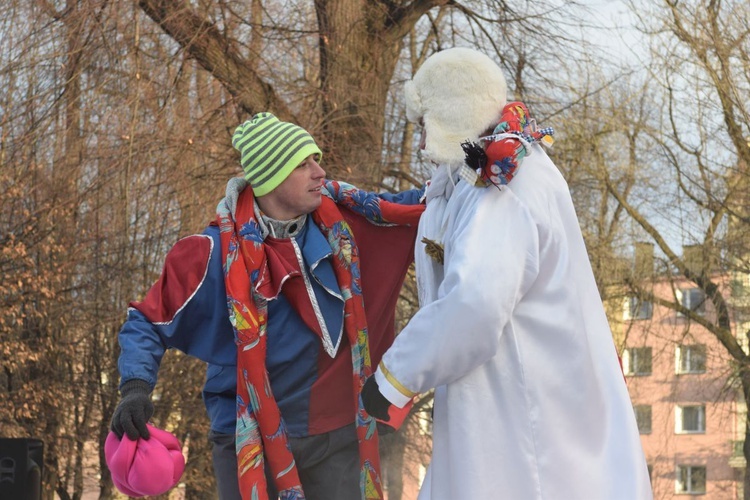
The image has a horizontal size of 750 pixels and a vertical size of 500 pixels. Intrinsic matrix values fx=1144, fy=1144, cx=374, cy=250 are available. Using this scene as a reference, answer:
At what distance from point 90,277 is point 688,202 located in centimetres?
954

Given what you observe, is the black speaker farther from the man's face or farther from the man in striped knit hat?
the man's face

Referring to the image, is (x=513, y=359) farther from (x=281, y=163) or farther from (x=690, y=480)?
(x=690, y=480)

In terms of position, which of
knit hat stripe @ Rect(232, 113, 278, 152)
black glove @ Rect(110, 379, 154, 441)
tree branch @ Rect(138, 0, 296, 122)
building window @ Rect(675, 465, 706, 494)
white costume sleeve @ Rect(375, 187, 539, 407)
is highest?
building window @ Rect(675, 465, 706, 494)

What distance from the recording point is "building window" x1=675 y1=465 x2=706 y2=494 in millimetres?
45562

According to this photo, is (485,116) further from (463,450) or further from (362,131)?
(362,131)

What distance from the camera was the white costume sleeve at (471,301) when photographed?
9.14 ft

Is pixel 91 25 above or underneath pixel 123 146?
above

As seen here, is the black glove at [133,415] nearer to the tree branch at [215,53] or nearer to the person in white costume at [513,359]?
the person in white costume at [513,359]

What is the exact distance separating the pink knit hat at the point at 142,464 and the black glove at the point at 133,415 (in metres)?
0.02

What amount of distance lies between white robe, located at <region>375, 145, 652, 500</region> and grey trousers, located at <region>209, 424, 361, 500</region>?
81 centimetres

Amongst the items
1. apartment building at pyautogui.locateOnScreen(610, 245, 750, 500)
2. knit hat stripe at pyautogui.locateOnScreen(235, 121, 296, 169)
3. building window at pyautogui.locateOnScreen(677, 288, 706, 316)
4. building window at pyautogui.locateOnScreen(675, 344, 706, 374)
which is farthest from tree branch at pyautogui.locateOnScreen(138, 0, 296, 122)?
building window at pyautogui.locateOnScreen(675, 344, 706, 374)

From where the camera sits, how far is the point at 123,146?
893cm

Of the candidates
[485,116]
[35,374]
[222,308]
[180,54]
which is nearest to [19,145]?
[180,54]

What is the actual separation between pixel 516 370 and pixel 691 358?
1559cm
